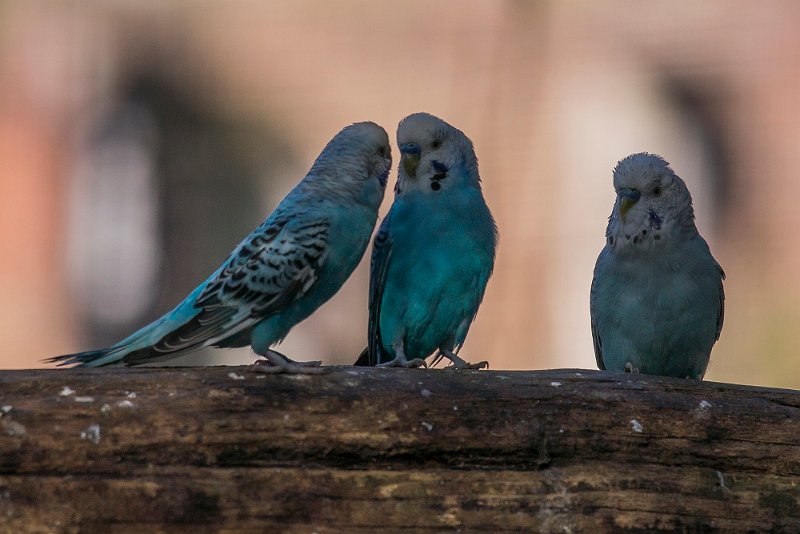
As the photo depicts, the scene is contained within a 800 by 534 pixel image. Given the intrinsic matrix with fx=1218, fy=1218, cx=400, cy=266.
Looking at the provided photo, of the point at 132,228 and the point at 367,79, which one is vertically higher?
the point at 367,79

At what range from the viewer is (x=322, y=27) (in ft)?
27.7

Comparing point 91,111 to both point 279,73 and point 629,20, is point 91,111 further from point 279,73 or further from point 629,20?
point 629,20

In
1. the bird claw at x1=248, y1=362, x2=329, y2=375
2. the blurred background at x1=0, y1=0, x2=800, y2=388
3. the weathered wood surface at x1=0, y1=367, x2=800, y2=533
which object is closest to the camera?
the weathered wood surface at x1=0, y1=367, x2=800, y2=533

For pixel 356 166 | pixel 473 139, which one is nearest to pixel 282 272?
pixel 356 166

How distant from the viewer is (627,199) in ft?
16.0

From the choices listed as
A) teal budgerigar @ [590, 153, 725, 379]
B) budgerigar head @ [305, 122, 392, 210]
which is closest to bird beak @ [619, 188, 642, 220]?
teal budgerigar @ [590, 153, 725, 379]

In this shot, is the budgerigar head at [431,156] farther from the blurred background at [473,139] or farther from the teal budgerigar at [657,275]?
the blurred background at [473,139]

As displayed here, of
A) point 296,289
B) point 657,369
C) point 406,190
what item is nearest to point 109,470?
point 296,289

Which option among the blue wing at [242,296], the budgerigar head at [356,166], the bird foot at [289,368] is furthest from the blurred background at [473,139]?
the bird foot at [289,368]

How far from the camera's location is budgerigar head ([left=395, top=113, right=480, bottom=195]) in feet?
16.3

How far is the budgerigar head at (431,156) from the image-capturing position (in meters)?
4.95

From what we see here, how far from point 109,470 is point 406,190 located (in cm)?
205

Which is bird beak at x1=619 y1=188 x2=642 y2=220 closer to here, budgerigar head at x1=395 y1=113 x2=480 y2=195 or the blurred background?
budgerigar head at x1=395 y1=113 x2=480 y2=195

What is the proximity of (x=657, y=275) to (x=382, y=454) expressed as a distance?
1734 mm
